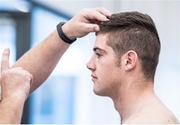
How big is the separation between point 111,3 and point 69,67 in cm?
68

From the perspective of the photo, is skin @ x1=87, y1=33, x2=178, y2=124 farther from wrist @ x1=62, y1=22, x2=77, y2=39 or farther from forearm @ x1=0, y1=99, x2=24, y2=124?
forearm @ x1=0, y1=99, x2=24, y2=124

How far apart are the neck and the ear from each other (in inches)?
2.7

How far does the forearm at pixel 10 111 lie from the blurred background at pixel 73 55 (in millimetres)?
2052

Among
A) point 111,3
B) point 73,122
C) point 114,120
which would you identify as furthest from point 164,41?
point 73,122

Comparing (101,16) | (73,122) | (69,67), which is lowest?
(73,122)

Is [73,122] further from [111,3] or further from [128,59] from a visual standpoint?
[128,59]

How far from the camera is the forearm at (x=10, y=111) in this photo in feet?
4.60

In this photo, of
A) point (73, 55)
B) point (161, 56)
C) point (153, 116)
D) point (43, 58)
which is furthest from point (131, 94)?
point (73, 55)

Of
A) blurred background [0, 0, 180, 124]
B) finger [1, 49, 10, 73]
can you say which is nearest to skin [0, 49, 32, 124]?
finger [1, 49, 10, 73]

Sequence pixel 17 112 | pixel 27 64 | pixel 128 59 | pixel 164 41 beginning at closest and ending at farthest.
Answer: pixel 17 112 < pixel 128 59 < pixel 27 64 < pixel 164 41

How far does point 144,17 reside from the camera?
5.23ft

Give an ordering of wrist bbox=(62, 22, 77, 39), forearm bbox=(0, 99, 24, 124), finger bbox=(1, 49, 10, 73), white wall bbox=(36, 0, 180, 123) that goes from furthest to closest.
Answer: white wall bbox=(36, 0, 180, 123)
wrist bbox=(62, 22, 77, 39)
finger bbox=(1, 49, 10, 73)
forearm bbox=(0, 99, 24, 124)

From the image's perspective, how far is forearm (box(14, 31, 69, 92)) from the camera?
178cm

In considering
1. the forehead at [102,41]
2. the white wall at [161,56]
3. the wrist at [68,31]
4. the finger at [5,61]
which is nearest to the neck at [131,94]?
the forehead at [102,41]
